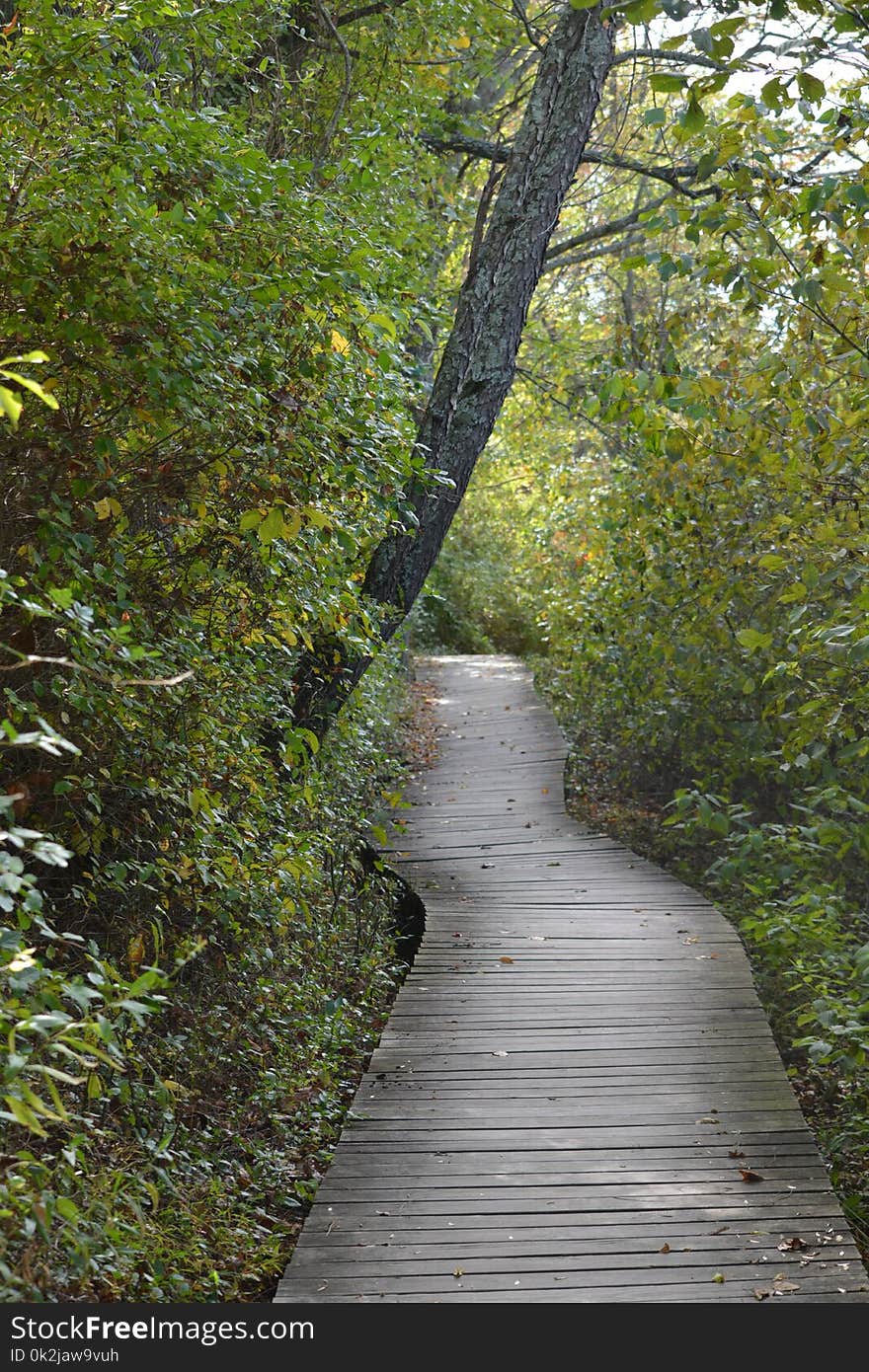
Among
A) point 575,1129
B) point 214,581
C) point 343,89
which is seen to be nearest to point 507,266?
point 343,89

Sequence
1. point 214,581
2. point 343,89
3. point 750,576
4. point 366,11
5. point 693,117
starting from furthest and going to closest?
point 366,11, point 750,576, point 343,89, point 214,581, point 693,117

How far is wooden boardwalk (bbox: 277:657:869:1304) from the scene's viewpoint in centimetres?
391

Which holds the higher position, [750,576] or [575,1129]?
[750,576]

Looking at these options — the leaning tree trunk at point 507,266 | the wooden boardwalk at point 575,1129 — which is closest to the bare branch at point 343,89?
the leaning tree trunk at point 507,266

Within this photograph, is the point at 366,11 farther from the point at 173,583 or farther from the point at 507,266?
the point at 173,583

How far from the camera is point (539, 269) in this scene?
8.09 meters

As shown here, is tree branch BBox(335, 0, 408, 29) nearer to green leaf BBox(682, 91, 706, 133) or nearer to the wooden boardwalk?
green leaf BBox(682, 91, 706, 133)

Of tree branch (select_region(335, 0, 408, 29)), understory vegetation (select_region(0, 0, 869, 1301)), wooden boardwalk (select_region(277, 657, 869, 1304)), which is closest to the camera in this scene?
understory vegetation (select_region(0, 0, 869, 1301))

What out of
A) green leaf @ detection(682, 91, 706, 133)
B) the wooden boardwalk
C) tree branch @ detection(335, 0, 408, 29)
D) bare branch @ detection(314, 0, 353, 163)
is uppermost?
tree branch @ detection(335, 0, 408, 29)

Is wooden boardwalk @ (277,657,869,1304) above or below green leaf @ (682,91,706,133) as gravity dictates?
below

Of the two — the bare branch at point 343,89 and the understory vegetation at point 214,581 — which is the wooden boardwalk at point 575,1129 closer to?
the understory vegetation at point 214,581

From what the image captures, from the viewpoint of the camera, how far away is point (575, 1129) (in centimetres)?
496

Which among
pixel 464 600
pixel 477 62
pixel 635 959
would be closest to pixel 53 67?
pixel 635 959

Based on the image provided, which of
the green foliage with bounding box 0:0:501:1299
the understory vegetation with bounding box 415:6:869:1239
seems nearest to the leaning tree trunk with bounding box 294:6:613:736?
the understory vegetation with bounding box 415:6:869:1239
